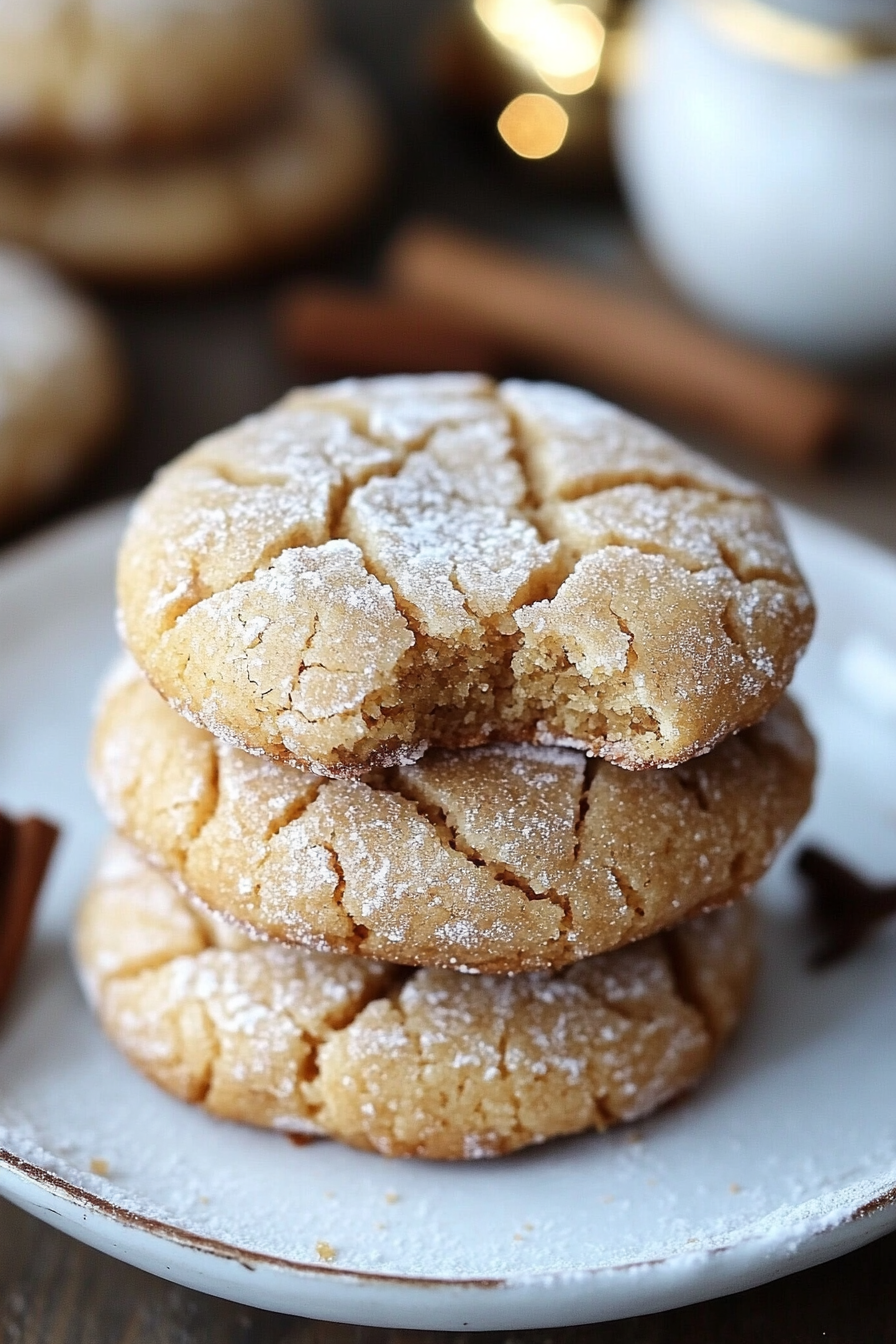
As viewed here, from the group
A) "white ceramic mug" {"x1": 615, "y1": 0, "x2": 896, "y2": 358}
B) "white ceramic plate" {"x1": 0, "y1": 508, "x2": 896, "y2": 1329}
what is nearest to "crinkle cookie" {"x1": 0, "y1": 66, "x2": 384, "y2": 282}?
"white ceramic mug" {"x1": 615, "y1": 0, "x2": 896, "y2": 358}

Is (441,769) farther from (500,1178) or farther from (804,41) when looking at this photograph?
(804,41)

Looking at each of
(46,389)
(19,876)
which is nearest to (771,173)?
(46,389)

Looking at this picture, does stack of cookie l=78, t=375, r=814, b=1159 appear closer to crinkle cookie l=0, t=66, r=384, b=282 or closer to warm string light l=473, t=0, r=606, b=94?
crinkle cookie l=0, t=66, r=384, b=282

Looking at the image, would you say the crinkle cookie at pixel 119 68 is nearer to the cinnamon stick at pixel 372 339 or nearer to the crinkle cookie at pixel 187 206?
the crinkle cookie at pixel 187 206

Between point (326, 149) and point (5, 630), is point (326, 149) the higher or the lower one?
the higher one

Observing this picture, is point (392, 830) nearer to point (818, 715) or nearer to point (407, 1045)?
point (407, 1045)

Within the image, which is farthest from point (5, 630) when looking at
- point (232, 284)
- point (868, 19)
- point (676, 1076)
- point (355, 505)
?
point (868, 19)
